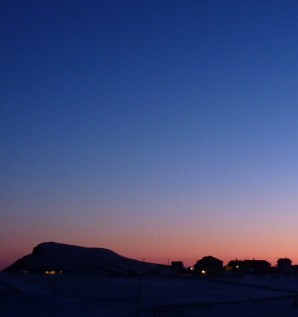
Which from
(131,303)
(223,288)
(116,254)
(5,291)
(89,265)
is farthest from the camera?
(116,254)

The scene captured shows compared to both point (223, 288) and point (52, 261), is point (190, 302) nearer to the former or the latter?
point (223, 288)

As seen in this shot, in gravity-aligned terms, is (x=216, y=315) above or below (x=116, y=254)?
below

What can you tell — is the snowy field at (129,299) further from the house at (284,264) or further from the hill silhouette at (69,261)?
the house at (284,264)

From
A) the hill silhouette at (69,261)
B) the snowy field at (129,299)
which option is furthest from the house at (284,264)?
the snowy field at (129,299)

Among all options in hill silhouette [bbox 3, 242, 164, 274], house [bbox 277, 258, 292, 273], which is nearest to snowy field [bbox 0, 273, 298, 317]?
hill silhouette [bbox 3, 242, 164, 274]

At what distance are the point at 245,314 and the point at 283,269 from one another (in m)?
110

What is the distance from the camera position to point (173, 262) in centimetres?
12988

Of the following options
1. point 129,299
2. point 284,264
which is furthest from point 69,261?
point 284,264

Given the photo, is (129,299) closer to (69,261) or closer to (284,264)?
(69,261)

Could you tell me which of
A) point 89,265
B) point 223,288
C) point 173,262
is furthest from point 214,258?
point 223,288

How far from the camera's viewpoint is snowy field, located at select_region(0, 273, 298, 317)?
3509cm

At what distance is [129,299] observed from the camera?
4094 centimetres

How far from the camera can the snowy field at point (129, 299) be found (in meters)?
35.1

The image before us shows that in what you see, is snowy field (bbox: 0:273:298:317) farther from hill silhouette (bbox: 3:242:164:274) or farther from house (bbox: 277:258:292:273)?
house (bbox: 277:258:292:273)
